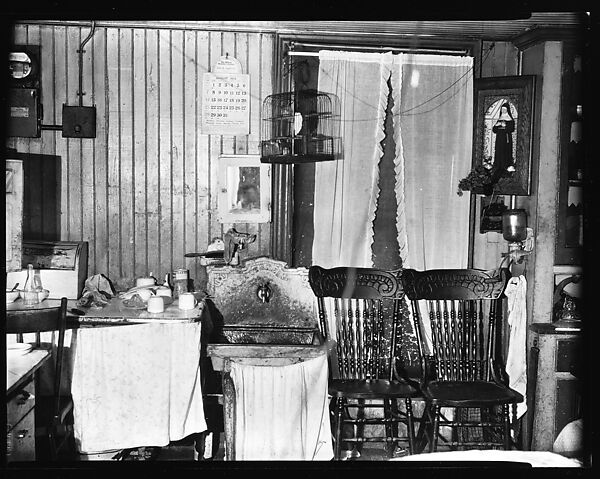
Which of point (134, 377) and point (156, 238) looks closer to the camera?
point (134, 377)

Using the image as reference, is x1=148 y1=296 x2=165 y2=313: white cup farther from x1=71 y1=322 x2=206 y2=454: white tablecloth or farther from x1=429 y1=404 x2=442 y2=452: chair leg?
x1=429 y1=404 x2=442 y2=452: chair leg

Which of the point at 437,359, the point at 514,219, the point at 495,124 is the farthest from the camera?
the point at 495,124

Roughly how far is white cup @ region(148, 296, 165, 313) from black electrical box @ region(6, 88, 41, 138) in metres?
1.48

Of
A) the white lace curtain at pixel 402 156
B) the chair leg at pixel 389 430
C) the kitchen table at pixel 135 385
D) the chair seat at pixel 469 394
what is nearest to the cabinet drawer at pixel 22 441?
the kitchen table at pixel 135 385

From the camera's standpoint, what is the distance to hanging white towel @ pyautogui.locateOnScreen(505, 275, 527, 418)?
14.9 feet

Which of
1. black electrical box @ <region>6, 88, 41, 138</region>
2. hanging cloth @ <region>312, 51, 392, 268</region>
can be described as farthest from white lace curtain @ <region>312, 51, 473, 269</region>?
black electrical box @ <region>6, 88, 41, 138</region>

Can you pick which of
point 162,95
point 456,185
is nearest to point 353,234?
point 456,185

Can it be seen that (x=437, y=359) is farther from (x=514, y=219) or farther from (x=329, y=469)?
(x=329, y=469)

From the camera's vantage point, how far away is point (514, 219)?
15.2ft

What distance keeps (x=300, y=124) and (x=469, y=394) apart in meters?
2.18

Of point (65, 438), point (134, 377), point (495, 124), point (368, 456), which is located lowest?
point (368, 456)

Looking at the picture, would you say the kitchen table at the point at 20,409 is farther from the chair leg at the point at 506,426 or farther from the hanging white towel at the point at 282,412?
the chair leg at the point at 506,426

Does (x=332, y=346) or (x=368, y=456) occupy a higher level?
(x=332, y=346)

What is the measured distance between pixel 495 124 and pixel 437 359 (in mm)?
1761
